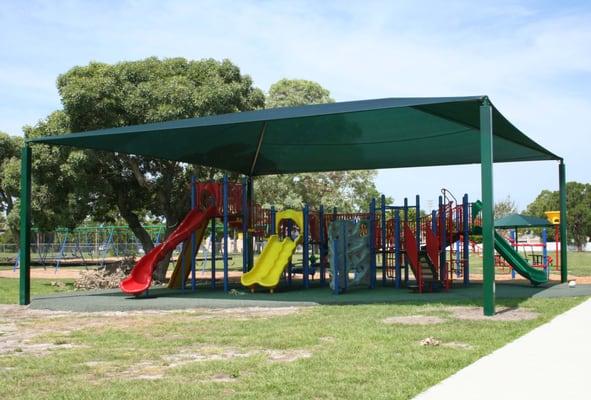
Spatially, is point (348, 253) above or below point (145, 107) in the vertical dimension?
below

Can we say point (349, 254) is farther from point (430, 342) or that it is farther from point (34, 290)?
point (34, 290)

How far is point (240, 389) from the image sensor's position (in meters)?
5.82

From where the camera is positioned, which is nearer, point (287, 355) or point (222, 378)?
point (222, 378)

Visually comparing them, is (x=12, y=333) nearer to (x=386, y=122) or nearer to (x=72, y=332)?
(x=72, y=332)

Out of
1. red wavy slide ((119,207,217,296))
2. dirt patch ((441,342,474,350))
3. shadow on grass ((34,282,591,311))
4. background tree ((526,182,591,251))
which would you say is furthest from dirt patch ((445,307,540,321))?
background tree ((526,182,591,251))

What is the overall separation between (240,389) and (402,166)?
16457mm

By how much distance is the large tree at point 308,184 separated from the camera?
35.6 m

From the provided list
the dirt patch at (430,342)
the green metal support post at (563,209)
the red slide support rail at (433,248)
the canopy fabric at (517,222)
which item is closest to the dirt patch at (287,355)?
the dirt patch at (430,342)

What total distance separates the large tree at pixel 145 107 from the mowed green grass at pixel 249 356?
362 inches

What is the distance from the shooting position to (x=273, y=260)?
16625 millimetres

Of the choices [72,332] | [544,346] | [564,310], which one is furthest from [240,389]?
[564,310]

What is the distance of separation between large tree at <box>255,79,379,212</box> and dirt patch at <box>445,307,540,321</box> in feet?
76.3

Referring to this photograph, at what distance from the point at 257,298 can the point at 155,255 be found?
2748 mm

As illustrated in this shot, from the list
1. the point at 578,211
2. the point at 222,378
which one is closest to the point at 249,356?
the point at 222,378
